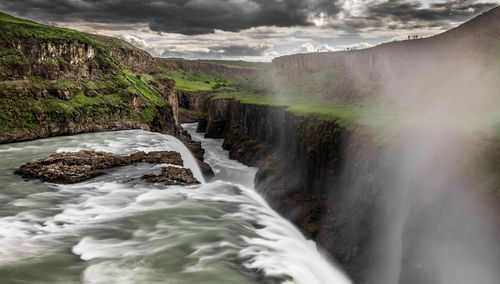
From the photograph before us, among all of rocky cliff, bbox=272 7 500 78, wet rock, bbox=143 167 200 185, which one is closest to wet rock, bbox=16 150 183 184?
wet rock, bbox=143 167 200 185

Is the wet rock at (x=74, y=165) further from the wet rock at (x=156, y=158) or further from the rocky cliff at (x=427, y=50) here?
the rocky cliff at (x=427, y=50)

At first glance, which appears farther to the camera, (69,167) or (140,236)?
(69,167)

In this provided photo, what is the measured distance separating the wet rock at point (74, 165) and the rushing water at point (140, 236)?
0.79 m

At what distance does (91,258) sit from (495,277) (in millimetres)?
13313

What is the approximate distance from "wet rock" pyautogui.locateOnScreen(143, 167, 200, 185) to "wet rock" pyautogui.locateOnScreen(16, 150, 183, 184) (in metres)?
2.98

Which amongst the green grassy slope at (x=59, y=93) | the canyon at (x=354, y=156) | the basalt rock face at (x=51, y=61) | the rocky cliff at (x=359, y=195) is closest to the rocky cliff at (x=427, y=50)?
the canyon at (x=354, y=156)

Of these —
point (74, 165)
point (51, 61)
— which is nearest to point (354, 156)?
point (74, 165)

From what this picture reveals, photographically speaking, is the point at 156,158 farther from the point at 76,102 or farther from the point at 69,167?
the point at 76,102

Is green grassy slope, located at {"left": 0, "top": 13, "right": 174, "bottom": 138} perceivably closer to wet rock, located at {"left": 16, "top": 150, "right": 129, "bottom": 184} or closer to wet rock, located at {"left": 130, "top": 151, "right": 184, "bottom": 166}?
wet rock, located at {"left": 16, "top": 150, "right": 129, "bottom": 184}

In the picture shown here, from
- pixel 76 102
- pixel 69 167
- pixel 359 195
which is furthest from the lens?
pixel 76 102

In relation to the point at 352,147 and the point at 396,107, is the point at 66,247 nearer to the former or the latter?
the point at 352,147

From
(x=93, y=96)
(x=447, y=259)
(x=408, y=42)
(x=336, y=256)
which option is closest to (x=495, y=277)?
(x=447, y=259)

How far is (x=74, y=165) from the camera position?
21344 millimetres

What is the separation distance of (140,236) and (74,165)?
1152 centimetres
